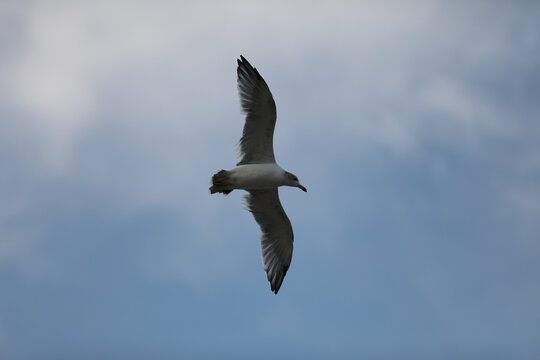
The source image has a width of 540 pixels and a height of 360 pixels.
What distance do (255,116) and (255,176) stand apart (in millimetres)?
1291

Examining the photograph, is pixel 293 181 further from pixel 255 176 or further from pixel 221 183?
pixel 221 183

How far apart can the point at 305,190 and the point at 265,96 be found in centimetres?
235

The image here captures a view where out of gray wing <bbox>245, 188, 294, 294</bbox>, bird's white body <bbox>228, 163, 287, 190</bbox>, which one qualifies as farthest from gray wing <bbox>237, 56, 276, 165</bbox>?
gray wing <bbox>245, 188, 294, 294</bbox>

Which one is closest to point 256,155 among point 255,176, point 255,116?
A: point 255,176

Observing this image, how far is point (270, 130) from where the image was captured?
14.7 metres

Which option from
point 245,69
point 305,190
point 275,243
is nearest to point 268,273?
point 275,243

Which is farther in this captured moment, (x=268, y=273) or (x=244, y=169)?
(x=268, y=273)

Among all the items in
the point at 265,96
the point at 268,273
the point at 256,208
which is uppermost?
the point at 265,96

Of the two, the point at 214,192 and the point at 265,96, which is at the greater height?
the point at 265,96

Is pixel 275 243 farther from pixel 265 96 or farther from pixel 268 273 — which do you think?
pixel 265 96

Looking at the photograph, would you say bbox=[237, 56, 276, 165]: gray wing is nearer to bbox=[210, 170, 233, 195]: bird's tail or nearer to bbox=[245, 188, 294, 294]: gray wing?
bbox=[210, 170, 233, 195]: bird's tail

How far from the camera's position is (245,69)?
14594 millimetres

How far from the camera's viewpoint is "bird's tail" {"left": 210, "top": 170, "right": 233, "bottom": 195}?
48.1ft

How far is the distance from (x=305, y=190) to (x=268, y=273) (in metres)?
2.47
